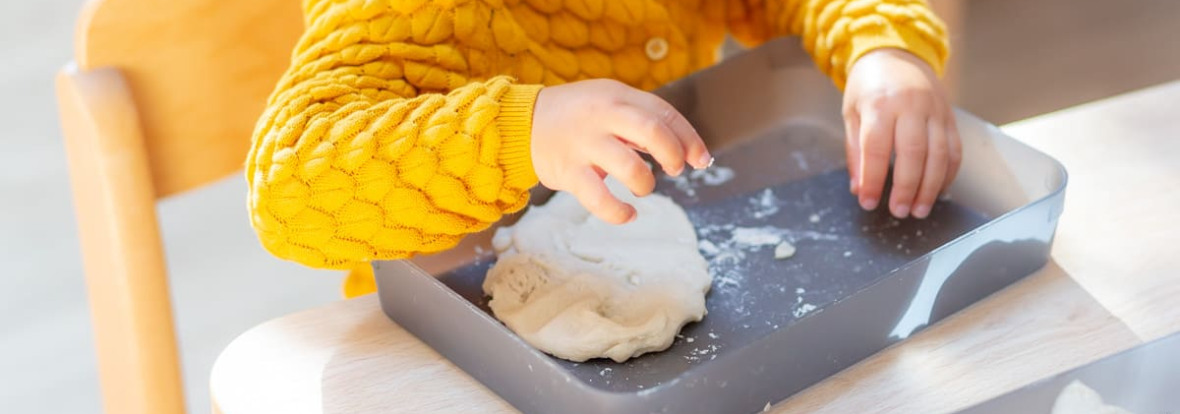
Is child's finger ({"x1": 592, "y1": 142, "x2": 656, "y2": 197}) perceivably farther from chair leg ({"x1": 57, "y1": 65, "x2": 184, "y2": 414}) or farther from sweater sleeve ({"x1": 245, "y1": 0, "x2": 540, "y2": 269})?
chair leg ({"x1": 57, "y1": 65, "x2": 184, "y2": 414})

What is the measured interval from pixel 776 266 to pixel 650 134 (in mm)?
138

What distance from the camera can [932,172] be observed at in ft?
2.20

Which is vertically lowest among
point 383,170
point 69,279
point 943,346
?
point 69,279

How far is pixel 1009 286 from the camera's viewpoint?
0.61 m

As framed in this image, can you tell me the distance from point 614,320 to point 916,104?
236 mm

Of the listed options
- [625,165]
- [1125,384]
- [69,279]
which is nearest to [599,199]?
[625,165]

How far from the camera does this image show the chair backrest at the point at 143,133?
68 cm

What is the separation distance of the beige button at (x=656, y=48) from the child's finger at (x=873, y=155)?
0.54 ft

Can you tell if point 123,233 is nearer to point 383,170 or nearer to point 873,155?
point 383,170

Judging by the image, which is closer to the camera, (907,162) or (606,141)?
(606,141)

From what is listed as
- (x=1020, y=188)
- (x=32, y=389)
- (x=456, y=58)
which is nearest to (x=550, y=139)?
(x=456, y=58)

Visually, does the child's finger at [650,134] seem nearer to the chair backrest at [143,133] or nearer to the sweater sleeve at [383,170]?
the sweater sleeve at [383,170]

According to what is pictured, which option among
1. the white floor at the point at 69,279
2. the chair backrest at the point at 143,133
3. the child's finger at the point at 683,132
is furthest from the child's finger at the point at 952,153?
the white floor at the point at 69,279

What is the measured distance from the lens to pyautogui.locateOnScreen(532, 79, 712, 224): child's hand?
0.53m
